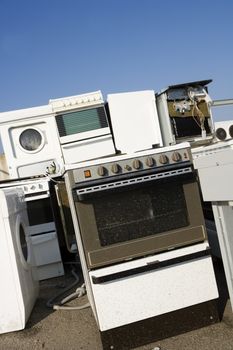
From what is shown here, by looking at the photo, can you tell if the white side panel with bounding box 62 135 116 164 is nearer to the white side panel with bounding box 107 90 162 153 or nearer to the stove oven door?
the white side panel with bounding box 107 90 162 153

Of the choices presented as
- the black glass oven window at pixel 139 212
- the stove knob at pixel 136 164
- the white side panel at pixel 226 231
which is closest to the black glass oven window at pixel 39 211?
the black glass oven window at pixel 139 212

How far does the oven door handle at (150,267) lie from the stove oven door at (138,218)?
0.27ft

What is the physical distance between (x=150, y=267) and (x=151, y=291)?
18 centimetres

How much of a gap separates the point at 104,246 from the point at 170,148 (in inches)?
33.6

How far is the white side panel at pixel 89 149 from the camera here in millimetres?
6043

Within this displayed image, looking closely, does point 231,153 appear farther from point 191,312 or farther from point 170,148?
point 191,312

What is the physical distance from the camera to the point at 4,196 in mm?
3148

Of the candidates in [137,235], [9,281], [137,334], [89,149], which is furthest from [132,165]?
[89,149]

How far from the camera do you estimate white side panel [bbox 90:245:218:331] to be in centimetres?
264

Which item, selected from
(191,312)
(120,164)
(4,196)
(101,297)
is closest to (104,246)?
(101,297)

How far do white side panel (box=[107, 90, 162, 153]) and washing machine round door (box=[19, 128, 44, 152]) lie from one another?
121 centimetres

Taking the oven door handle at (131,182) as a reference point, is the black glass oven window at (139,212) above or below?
below

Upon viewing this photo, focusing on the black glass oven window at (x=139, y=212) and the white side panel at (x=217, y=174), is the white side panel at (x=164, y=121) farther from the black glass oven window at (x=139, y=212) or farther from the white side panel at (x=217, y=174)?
the white side panel at (x=217, y=174)

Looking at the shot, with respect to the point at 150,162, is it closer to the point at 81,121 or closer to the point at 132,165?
the point at 132,165
